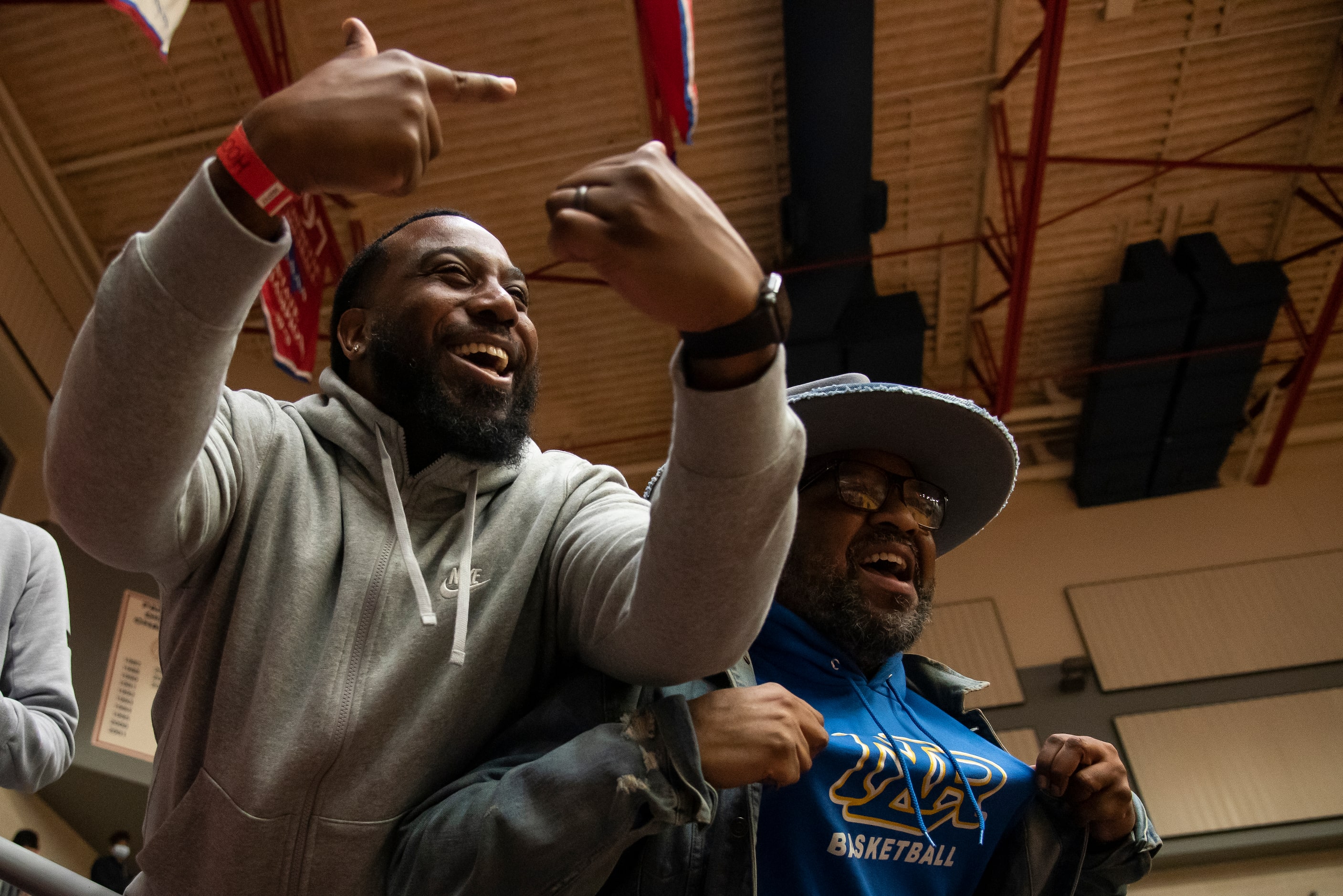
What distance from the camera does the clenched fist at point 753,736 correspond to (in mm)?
1215

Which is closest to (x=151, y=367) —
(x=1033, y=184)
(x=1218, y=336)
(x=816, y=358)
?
(x=1033, y=184)

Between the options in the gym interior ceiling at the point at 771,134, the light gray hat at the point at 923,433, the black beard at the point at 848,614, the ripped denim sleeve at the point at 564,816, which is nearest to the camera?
the ripped denim sleeve at the point at 564,816

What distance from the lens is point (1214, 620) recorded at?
970cm

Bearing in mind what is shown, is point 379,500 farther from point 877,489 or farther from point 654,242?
point 877,489

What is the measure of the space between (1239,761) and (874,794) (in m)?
8.93

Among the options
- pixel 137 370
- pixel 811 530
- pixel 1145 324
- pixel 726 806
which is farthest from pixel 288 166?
pixel 1145 324

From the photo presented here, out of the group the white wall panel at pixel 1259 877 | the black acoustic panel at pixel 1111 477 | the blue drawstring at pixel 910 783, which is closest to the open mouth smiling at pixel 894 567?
the blue drawstring at pixel 910 783

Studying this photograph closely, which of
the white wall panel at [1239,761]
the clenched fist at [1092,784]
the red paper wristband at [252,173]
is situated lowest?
the white wall panel at [1239,761]

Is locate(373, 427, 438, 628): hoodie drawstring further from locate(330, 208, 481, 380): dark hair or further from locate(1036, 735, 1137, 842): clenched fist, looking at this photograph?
locate(1036, 735, 1137, 842): clenched fist

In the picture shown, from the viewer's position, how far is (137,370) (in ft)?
3.40

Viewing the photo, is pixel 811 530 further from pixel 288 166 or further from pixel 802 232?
pixel 802 232

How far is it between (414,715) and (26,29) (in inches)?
295

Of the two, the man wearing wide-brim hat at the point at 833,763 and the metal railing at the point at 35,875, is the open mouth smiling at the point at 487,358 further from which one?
the metal railing at the point at 35,875

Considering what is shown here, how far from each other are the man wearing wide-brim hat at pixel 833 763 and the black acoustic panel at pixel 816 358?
615 centimetres
